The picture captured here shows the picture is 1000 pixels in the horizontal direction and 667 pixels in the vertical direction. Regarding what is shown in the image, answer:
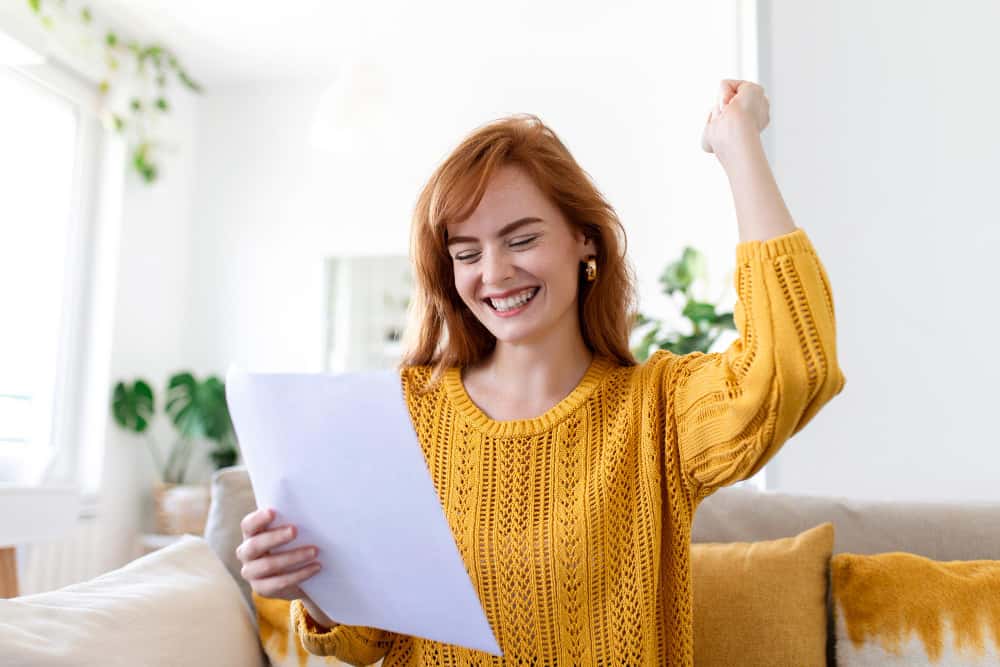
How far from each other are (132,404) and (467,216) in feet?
10.4

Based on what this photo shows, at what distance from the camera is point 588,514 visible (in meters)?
1.07

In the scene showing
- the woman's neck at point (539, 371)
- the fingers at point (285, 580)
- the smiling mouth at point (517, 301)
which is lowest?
the fingers at point (285, 580)

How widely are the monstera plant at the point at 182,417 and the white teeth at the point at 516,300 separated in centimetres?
292

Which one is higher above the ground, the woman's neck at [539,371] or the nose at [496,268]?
the nose at [496,268]

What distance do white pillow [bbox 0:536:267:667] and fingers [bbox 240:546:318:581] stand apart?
206mm

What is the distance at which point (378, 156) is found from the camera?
14.0 feet

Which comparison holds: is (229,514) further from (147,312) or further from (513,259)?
(147,312)

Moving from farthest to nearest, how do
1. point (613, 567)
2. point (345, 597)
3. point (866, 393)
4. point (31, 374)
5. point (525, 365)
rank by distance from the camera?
point (31, 374) < point (866, 393) < point (525, 365) < point (613, 567) < point (345, 597)

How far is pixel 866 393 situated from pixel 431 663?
3.76ft

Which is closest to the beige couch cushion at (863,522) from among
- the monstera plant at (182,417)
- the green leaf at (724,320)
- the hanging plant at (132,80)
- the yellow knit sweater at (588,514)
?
the yellow knit sweater at (588,514)

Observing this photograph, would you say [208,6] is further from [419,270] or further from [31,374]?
[419,270]

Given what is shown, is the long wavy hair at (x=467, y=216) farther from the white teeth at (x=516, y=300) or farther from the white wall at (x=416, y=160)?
the white wall at (x=416, y=160)

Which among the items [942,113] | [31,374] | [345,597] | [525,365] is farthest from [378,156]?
[345,597]

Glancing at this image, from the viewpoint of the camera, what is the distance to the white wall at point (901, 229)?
Answer: 173cm
